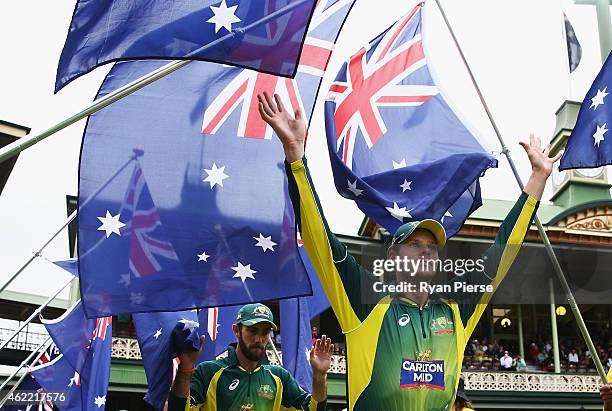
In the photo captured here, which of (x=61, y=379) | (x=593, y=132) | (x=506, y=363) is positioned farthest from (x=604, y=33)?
(x=506, y=363)

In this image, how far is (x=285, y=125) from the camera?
172 inches

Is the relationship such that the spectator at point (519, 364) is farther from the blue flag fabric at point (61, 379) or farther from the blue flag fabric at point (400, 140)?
the blue flag fabric at point (400, 140)

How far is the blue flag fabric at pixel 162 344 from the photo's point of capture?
4891 mm

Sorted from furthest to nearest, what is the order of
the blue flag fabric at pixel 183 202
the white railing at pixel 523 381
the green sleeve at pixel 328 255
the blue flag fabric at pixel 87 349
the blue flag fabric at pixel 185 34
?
the white railing at pixel 523 381
the blue flag fabric at pixel 87 349
the blue flag fabric at pixel 183 202
the blue flag fabric at pixel 185 34
the green sleeve at pixel 328 255

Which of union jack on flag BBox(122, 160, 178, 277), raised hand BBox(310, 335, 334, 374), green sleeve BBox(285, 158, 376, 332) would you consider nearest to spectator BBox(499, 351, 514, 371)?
union jack on flag BBox(122, 160, 178, 277)

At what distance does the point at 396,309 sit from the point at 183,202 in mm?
2256

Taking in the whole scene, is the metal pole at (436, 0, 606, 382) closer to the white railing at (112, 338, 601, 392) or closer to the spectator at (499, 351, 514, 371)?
the white railing at (112, 338, 601, 392)

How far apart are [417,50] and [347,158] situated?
152 centimetres

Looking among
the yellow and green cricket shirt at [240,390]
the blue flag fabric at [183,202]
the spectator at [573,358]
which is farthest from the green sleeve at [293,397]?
the spectator at [573,358]

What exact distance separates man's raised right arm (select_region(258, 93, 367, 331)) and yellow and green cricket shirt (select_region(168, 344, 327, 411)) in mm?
1117

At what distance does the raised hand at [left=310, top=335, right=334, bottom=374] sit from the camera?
484 centimetres

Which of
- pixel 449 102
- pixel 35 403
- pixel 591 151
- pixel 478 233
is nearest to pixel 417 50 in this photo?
pixel 449 102

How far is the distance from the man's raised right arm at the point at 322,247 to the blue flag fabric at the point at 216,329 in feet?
16.5

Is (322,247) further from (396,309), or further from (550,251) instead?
(550,251)
